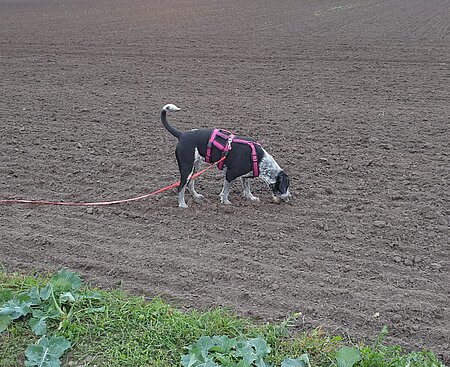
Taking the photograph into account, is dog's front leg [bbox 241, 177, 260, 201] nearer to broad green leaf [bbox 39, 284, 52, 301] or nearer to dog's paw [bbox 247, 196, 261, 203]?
dog's paw [bbox 247, 196, 261, 203]

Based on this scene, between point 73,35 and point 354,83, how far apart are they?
1215cm

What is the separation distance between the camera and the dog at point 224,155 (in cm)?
589

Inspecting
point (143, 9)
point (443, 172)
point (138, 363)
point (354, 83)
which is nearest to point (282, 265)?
point (138, 363)

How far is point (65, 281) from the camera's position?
15.2 ft

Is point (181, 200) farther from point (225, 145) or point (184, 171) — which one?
point (225, 145)

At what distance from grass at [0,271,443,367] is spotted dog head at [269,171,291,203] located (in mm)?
2064

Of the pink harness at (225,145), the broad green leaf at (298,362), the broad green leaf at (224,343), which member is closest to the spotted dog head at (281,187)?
the pink harness at (225,145)

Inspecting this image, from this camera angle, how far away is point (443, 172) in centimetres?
701

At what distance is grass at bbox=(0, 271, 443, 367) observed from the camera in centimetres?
396

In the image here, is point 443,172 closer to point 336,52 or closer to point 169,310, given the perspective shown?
point 169,310

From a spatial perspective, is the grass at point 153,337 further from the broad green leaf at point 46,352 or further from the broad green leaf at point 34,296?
the broad green leaf at point 34,296

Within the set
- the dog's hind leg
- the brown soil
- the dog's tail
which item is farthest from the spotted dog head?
the dog's tail

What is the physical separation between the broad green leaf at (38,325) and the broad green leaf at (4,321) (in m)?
0.18

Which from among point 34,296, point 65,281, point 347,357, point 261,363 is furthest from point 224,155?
point 347,357
